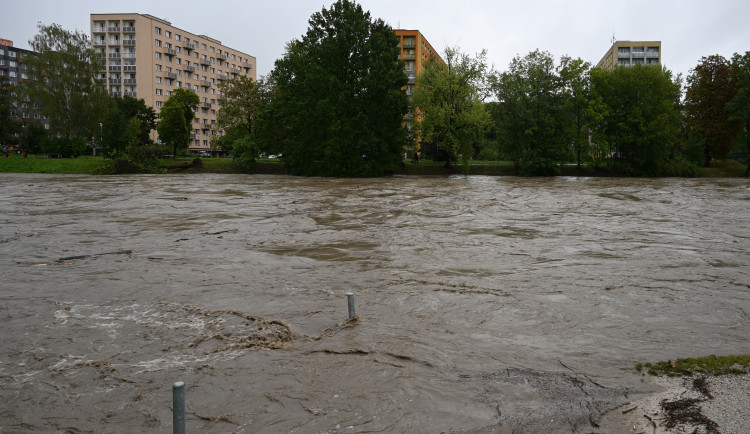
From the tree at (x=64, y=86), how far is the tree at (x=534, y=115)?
4642 cm

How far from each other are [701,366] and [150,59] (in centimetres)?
11121

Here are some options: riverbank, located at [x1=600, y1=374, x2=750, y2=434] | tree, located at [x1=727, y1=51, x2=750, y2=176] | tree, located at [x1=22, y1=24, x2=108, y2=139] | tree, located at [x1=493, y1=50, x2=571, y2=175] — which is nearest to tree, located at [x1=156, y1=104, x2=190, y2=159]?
tree, located at [x1=22, y1=24, x2=108, y2=139]

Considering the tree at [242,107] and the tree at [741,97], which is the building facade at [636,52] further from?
the tree at [242,107]

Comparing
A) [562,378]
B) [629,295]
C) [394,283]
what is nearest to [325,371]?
[562,378]

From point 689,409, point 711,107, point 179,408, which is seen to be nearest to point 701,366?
point 689,409

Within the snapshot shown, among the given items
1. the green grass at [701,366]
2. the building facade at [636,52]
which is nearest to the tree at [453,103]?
the green grass at [701,366]

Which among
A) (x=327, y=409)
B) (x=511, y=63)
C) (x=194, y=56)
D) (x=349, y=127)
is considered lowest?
(x=327, y=409)

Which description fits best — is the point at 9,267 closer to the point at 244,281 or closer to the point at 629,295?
the point at 244,281

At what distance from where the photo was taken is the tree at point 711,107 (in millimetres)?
55500

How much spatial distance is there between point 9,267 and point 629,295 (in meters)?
9.85

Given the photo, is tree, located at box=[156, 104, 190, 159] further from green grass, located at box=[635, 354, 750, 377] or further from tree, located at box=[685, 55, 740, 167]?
green grass, located at box=[635, 354, 750, 377]

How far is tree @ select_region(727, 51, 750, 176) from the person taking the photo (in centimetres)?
5209

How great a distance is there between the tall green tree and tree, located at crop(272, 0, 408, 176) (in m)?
21.0

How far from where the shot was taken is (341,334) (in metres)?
5.45
